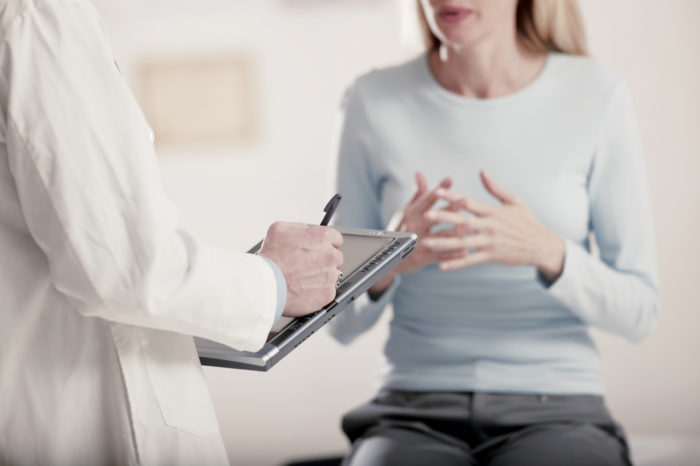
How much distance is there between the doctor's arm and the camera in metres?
0.63

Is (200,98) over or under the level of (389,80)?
under

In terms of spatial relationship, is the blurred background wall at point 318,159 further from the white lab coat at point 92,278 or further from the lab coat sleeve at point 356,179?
the white lab coat at point 92,278

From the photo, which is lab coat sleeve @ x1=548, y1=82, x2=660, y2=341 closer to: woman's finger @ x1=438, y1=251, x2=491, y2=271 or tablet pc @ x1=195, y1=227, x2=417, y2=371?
woman's finger @ x1=438, y1=251, x2=491, y2=271

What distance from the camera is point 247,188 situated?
2.62m

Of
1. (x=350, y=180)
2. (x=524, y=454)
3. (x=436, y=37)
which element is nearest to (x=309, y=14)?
(x=436, y=37)

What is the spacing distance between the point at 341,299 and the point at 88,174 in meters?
0.29

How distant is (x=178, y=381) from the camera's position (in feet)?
2.51

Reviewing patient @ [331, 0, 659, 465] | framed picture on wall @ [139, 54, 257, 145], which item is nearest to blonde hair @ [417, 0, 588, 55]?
patient @ [331, 0, 659, 465]

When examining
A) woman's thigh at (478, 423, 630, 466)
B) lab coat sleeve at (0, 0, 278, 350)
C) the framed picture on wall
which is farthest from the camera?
the framed picture on wall

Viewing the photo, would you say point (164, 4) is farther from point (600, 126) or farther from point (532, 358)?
point (532, 358)

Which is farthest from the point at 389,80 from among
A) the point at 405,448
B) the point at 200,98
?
the point at 200,98

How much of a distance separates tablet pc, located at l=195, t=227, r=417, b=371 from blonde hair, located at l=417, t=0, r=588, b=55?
67cm

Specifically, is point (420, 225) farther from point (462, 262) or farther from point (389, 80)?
point (389, 80)

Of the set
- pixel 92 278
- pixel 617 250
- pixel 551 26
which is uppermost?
pixel 551 26
